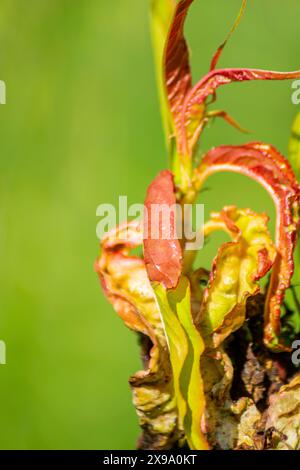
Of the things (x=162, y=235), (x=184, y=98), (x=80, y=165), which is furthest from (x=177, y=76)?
(x=80, y=165)

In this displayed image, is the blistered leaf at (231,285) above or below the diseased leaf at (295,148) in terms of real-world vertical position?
below

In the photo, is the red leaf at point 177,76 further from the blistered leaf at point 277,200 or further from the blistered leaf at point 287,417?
the blistered leaf at point 287,417

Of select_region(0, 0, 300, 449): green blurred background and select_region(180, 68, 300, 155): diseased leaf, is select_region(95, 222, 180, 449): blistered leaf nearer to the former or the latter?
select_region(180, 68, 300, 155): diseased leaf

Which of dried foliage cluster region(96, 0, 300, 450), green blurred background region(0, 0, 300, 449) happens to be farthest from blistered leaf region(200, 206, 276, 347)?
green blurred background region(0, 0, 300, 449)

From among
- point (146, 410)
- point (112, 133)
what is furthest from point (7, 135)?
point (146, 410)

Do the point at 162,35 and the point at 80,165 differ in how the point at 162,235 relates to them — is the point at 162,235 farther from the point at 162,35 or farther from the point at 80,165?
the point at 80,165

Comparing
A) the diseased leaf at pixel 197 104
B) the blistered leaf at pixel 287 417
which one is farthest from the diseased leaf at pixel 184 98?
the blistered leaf at pixel 287 417
